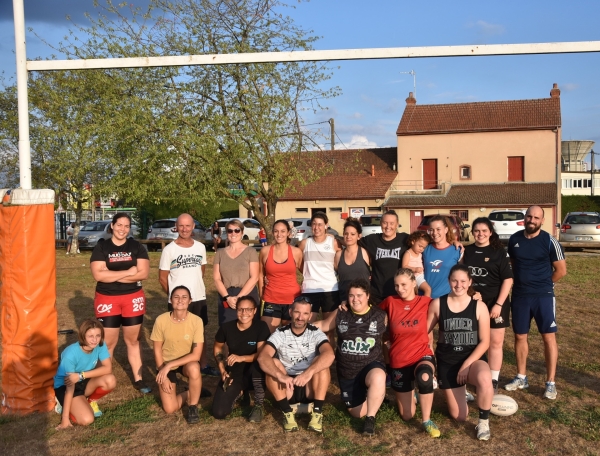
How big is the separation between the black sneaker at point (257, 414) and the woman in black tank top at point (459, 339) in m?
1.56

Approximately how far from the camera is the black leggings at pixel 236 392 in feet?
17.9

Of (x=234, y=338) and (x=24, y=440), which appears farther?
(x=234, y=338)

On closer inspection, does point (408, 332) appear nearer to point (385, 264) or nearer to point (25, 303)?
point (385, 264)

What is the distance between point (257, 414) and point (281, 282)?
1.46 metres

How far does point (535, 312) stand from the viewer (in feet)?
19.7

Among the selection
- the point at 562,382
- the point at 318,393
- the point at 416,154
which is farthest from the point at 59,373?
the point at 416,154

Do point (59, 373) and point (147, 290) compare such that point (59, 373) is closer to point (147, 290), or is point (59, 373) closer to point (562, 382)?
point (562, 382)

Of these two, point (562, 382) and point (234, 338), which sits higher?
point (234, 338)

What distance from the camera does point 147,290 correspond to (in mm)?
14141

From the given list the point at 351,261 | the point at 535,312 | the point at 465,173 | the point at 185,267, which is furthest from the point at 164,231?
the point at 535,312

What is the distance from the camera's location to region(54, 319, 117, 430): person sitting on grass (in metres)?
5.48

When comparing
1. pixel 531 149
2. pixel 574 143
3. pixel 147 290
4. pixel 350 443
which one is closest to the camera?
pixel 350 443

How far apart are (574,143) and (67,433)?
64686 millimetres

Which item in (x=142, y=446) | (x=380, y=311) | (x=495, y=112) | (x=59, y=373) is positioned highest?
(x=495, y=112)
